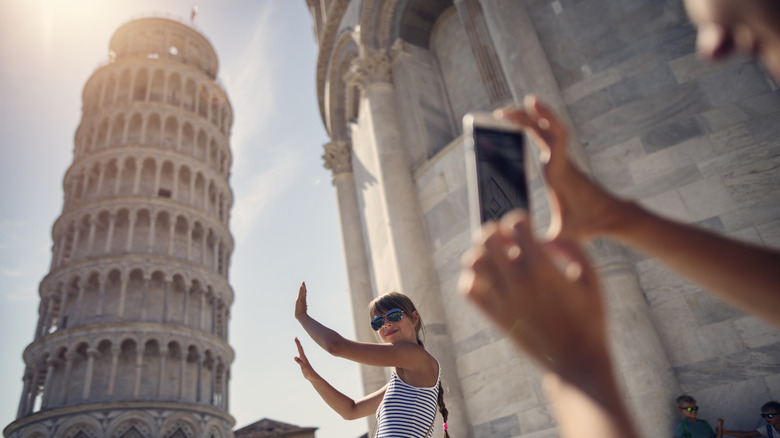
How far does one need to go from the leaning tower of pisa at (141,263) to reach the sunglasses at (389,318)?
26.6 m

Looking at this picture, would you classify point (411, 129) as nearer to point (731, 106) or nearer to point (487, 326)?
point (487, 326)

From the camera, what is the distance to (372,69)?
10.6 m

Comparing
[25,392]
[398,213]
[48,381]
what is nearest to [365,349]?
[398,213]

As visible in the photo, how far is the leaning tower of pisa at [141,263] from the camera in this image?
2533cm

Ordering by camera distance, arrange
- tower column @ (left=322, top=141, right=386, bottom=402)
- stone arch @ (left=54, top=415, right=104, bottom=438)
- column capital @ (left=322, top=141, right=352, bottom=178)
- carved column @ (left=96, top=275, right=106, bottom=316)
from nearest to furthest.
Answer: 1. tower column @ (left=322, top=141, right=386, bottom=402)
2. column capital @ (left=322, top=141, right=352, bottom=178)
3. stone arch @ (left=54, top=415, right=104, bottom=438)
4. carved column @ (left=96, top=275, right=106, bottom=316)

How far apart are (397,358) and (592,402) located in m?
1.47

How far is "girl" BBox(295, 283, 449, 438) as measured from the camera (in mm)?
2088

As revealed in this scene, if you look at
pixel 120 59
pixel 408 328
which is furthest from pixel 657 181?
pixel 120 59

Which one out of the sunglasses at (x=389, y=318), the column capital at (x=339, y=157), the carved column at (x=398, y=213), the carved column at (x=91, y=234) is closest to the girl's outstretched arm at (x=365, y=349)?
the sunglasses at (x=389, y=318)

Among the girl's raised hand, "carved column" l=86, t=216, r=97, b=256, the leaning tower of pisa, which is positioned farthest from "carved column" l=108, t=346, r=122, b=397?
the girl's raised hand

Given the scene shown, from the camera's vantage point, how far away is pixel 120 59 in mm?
36469

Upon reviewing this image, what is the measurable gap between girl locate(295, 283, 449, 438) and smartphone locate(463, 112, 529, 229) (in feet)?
3.56

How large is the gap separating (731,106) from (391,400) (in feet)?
19.4

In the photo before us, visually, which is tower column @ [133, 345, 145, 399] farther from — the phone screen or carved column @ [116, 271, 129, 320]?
the phone screen
